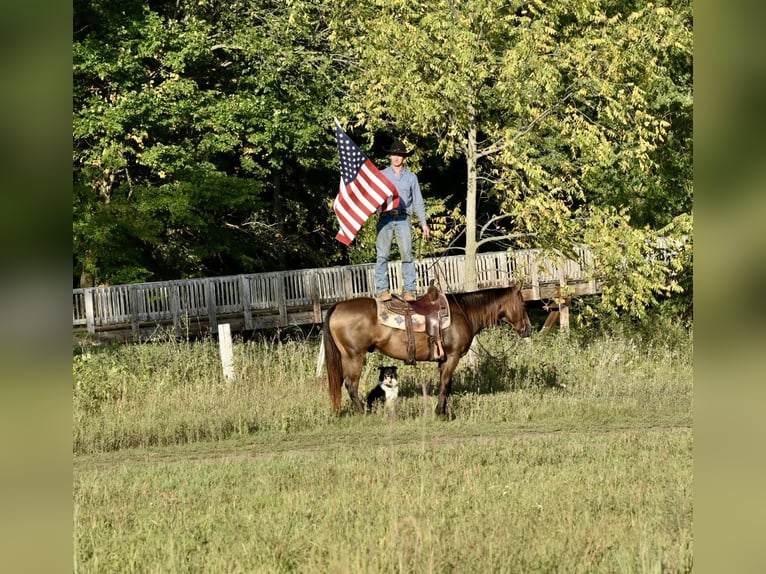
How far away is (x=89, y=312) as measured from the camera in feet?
79.2

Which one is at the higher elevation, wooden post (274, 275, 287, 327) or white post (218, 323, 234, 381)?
wooden post (274, 275, 287, 327)

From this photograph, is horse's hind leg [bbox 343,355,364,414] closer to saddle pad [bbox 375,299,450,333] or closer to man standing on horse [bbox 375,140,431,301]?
saddle pad [bbox 375,299,450,333]

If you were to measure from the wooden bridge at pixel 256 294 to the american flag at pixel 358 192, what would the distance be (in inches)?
374

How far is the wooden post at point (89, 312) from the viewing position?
2405 centimetres

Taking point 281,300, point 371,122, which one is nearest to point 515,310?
point 371,122

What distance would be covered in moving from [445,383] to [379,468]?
174 inches

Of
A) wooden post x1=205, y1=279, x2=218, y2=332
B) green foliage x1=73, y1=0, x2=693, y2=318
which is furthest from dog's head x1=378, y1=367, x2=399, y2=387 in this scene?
wooden post x1=205, y1=279, x2=218, y2=332

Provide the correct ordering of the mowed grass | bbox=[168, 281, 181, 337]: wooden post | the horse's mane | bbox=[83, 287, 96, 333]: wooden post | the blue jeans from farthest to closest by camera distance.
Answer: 1. bbox=[168, 281, 181, 337]: wooden post
2. bbox=[83, 287, 96, 333]: wooden post
3. the horse's mane
4. the blue jeans
5. the mowed grass

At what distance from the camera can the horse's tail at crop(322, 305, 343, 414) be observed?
13586 mm

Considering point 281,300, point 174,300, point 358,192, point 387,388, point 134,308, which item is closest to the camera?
point 358,192

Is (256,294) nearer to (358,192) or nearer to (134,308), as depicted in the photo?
(134,308)

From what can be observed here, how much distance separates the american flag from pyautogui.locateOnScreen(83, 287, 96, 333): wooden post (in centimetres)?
1163
